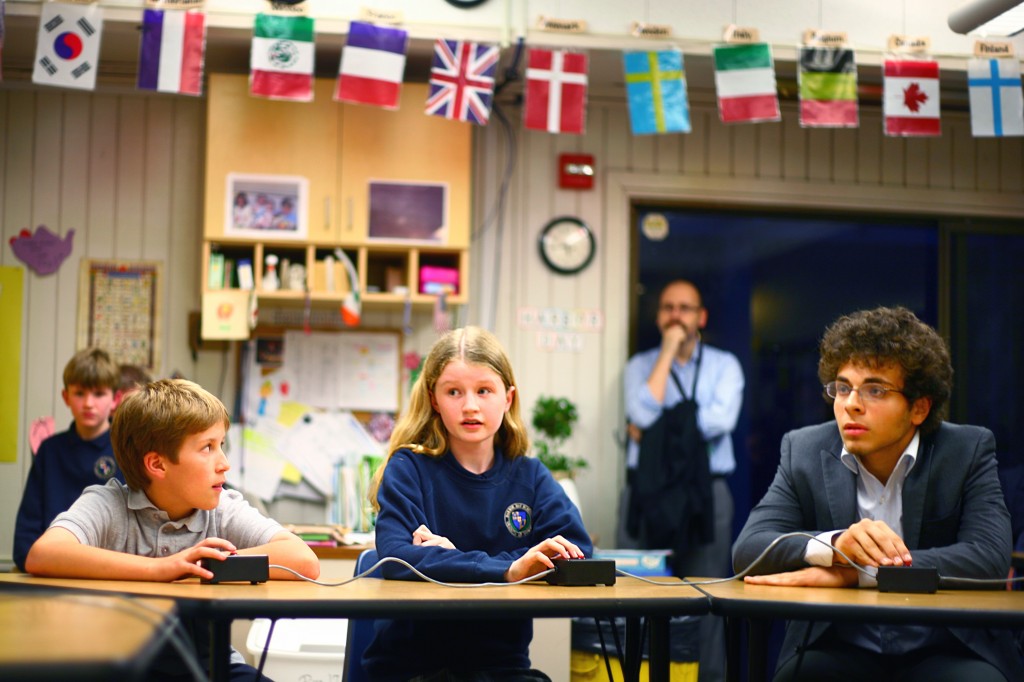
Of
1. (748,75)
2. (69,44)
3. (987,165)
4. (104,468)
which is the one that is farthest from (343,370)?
(987,165)

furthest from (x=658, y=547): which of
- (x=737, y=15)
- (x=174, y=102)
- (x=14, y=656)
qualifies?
(x=14, y=656)

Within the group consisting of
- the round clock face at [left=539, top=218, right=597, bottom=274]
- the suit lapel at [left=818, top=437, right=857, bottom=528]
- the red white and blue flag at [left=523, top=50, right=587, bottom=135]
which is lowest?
the suit lapel at [left=818, top=437, right=857, bottom=528]

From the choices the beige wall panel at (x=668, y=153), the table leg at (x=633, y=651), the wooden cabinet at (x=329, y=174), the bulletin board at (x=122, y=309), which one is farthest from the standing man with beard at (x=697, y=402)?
the table leg at (x=633, y=651)

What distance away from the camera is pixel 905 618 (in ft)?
5.76

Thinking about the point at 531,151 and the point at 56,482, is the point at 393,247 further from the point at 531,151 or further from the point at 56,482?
the point at 56,482

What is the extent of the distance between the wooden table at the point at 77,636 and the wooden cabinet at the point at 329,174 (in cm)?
301

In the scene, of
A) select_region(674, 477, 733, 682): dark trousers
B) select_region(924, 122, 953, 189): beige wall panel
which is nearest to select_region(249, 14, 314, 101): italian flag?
select_region(674, 477, 733, 682): dark trousers

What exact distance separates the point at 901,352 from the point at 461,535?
0.99m

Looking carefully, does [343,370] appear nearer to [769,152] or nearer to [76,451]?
[76,451]

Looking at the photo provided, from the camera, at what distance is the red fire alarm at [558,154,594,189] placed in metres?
4.93

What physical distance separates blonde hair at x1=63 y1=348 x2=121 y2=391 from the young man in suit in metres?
2.37

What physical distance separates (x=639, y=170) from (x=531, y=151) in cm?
50

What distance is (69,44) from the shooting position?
394 centimetres

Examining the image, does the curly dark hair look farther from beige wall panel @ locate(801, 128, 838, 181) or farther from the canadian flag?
beige wall panel @ locate(801, 128, 838, 181)
